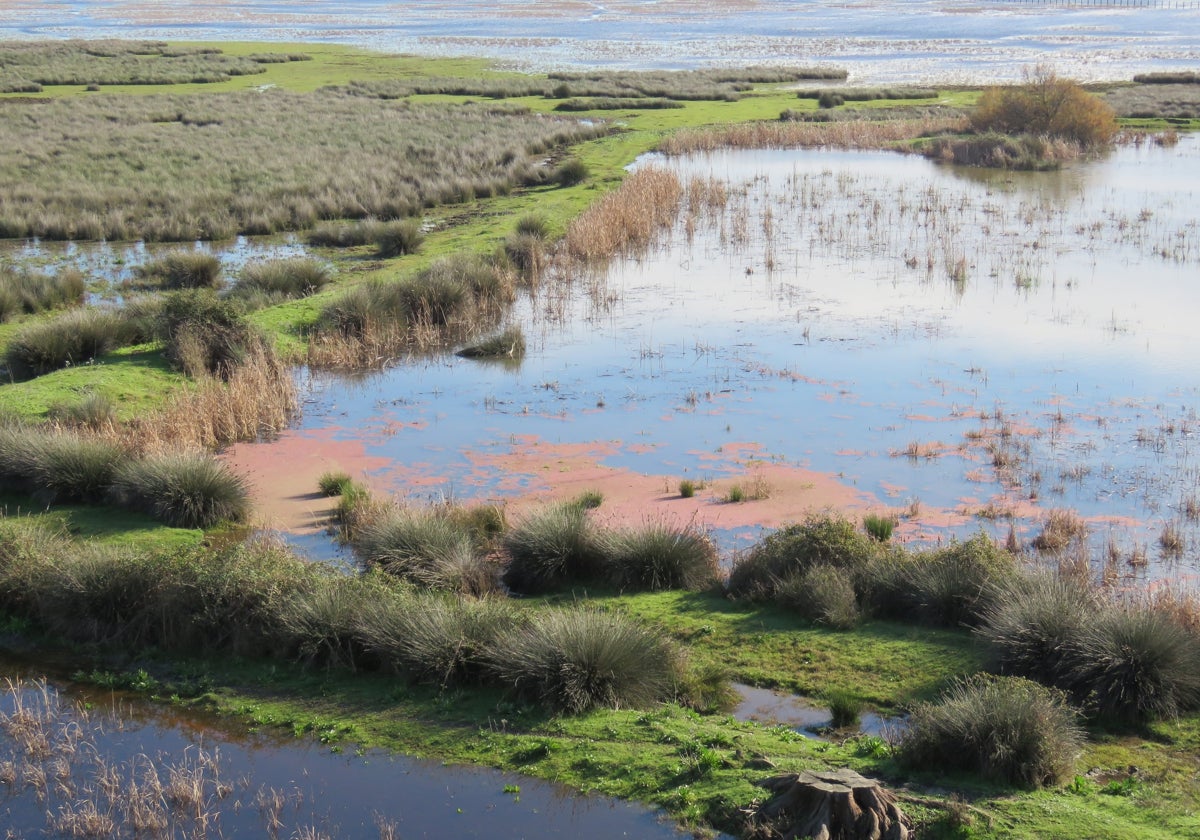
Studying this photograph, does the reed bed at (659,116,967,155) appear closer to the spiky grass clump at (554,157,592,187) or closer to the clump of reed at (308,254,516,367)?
the spiky grass clump at (554,157,592,187)

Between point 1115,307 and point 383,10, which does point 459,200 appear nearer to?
point 1115,307

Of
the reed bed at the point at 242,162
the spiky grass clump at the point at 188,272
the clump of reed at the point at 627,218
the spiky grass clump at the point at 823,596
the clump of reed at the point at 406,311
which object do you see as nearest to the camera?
the spiky grass clump at the point at 823,596

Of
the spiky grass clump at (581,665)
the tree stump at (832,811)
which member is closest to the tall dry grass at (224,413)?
the spiky grass clump at (581,665)

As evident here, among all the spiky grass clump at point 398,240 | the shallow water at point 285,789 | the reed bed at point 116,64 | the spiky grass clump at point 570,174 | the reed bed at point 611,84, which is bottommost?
the shallow water at point 285,789

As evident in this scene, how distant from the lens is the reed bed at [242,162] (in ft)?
99.0

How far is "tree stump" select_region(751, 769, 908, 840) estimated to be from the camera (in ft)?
22.9

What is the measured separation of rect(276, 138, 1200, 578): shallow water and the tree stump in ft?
18.4

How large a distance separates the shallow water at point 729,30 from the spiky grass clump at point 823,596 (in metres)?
64.3

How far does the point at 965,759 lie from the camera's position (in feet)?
26.1

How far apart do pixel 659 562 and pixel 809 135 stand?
37.2 m

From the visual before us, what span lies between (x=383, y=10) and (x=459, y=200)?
159845 mm

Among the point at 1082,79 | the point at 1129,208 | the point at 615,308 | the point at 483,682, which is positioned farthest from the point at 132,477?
the point at 1082,79

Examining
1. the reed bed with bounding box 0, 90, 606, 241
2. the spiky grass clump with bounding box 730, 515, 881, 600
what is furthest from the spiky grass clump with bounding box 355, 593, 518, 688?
the reed bed with bounding box 0, 90, 606, 241

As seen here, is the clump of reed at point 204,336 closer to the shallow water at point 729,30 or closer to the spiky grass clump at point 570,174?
the spiky grass clump at point 570,174
